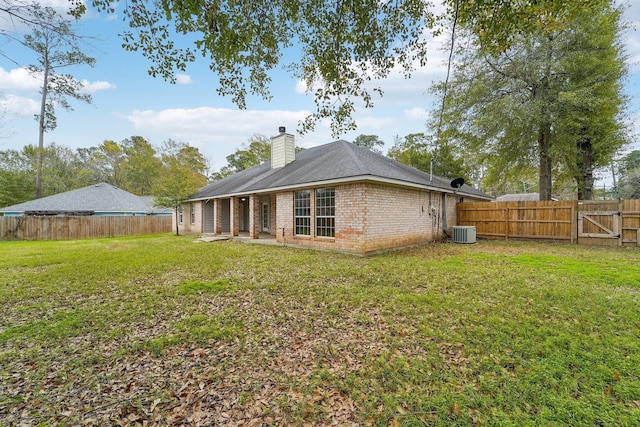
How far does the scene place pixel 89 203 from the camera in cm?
2192

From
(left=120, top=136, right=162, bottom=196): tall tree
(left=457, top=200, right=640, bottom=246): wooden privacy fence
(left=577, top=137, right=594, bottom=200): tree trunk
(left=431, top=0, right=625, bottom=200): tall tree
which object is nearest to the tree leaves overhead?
(left=431, top=0, right=625, bottom=200): tall tree

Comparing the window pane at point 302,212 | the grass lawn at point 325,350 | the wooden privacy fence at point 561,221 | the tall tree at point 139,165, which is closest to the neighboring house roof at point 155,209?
the tall tree at point 139,165

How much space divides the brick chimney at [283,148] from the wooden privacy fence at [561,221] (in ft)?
30.5

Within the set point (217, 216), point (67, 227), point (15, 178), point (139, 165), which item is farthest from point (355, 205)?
point (139, 165)

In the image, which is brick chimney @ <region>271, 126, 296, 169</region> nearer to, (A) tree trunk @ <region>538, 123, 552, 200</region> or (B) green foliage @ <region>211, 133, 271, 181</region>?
(A) tree trunk @ <region>538, 123, 552, 200</region>

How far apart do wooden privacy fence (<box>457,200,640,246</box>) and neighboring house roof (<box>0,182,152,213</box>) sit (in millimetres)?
25926

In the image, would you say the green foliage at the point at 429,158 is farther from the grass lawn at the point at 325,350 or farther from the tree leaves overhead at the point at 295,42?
the grass lawn at the point at 325,350

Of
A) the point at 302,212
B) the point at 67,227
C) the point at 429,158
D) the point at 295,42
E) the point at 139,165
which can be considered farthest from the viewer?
the point at 139,165

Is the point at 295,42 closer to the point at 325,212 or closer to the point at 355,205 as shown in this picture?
the point at 355,205

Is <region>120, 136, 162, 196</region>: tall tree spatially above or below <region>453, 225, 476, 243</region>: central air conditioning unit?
above

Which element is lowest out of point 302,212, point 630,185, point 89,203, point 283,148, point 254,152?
point 302,212

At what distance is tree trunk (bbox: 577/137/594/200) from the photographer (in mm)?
13727

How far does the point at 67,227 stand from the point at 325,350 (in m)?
20.6

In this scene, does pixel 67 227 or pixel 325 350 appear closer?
pixel 325 350
